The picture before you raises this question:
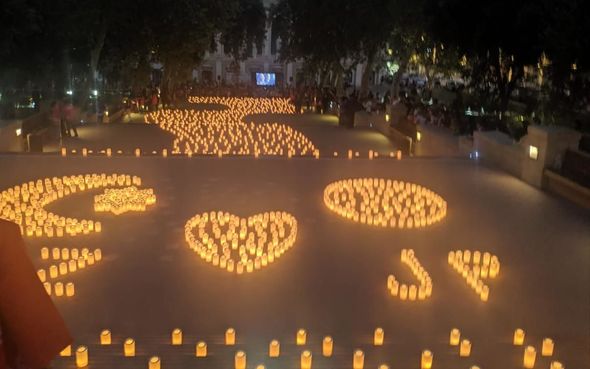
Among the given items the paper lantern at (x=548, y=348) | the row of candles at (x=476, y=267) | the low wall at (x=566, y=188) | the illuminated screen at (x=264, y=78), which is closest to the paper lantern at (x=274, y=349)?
the paper lantern at (x=548, y=348)

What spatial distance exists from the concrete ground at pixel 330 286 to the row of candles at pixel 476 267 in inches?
4.2

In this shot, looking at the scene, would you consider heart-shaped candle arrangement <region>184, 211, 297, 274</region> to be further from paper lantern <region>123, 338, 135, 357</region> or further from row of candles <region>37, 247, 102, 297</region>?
paper lantern <region>123, 338, 135, 357</region>

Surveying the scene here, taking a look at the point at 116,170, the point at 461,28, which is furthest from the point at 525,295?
the point at 461,28

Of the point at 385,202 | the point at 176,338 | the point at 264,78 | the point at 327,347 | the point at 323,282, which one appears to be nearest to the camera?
the point at 327,347

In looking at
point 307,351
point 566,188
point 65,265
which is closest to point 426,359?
point 307,351

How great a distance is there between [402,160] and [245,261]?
752 cm

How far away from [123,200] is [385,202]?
445 centimetres

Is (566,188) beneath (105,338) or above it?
above

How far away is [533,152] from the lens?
487 inches

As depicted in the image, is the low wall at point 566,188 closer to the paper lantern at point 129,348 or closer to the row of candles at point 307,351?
the row of candles at point 307,351

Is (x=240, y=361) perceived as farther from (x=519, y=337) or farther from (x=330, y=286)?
(x=519, y=337)

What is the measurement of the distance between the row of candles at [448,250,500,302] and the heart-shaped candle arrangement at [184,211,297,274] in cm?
224

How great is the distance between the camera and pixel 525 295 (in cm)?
707

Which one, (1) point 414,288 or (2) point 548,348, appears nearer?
(2) point 548,348
